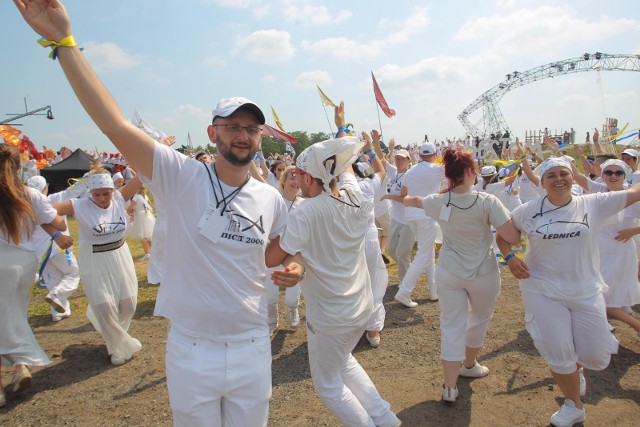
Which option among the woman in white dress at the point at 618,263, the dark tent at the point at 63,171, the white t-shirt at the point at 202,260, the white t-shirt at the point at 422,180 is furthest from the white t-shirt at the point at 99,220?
the dark tent at the point at 63,171

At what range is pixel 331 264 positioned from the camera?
310 cm

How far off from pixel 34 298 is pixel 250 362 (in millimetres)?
7863

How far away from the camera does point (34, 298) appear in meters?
8.24

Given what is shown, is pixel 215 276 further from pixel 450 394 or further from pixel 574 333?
pixel 574 333

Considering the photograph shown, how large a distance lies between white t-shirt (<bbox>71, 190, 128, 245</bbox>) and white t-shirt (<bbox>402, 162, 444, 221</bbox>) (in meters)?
4.33

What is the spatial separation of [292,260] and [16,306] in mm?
3301

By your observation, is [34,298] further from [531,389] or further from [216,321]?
[531,389]

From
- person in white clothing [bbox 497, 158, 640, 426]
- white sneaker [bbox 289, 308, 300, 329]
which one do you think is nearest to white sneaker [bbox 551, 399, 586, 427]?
person in white clothing [bbox 497, 158, 640, 426]

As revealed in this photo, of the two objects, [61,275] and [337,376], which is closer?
[337,376]

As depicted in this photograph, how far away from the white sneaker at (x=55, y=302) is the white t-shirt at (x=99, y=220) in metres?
2.35

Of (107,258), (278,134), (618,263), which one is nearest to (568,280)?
(618,263)

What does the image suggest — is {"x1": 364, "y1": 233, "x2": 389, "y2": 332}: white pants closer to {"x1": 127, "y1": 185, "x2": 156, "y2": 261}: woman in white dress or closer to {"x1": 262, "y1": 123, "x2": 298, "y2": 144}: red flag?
{"x1": 262, "y1": 123, "x2": 298, "y2": 144}: red flag

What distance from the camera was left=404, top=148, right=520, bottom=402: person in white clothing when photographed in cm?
387

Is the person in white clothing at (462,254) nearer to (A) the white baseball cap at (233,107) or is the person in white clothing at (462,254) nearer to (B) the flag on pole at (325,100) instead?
(A) the white baseball cap at (233,107)
